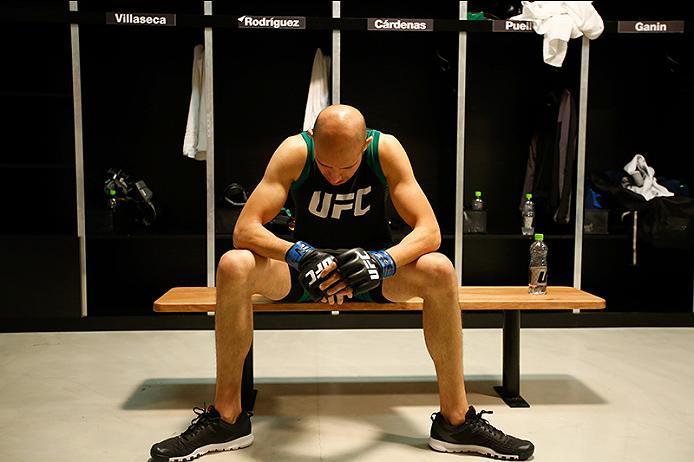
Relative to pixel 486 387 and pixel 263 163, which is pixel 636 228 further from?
pixel 263 163

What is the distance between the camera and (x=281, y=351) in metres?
3.62

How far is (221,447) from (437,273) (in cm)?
88

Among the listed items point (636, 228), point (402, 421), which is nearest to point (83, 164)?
point (402, 421)

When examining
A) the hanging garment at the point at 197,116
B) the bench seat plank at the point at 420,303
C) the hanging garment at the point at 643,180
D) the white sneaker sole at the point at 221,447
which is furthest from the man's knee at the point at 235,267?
the hanging garment at the point at 643,180

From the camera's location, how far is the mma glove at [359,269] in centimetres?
208

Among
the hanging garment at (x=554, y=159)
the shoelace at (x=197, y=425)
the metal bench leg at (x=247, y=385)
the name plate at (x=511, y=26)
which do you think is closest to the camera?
the shoelace at (x=197, y=425)

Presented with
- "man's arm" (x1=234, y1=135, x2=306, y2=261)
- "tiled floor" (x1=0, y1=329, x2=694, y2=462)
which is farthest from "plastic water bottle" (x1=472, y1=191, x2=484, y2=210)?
"man's arm" (x1=234, y1=135, x2=306, y2=261)

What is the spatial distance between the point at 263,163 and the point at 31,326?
1.74 m

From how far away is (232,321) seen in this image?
87.7 inches

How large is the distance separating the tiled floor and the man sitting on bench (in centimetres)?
10

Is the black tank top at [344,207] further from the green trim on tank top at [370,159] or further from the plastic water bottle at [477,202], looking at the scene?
the plastic water bottle at [477,202]

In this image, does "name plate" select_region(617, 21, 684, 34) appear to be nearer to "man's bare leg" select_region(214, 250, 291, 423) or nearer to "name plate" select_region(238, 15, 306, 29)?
"name plate" select_region(238, 15, 306, 29)

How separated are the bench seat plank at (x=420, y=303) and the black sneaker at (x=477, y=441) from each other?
461mm

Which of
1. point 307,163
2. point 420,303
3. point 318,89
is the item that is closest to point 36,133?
point 318,89
